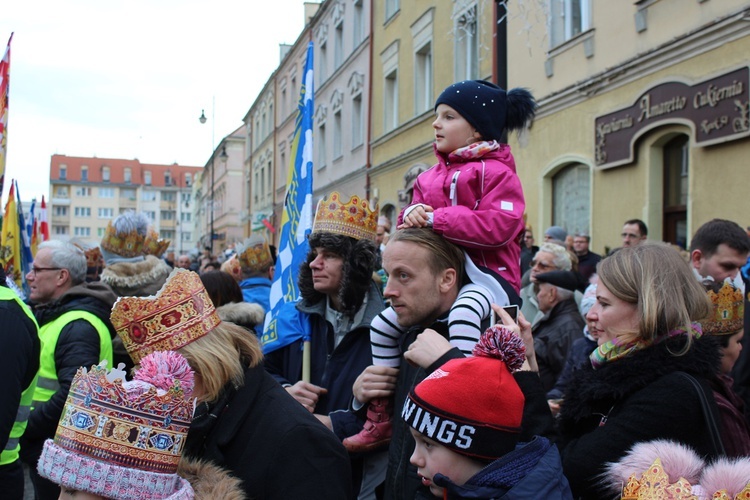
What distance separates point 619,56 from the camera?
925cm

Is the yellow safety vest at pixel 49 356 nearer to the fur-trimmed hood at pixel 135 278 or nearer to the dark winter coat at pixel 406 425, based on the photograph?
the fur-trimmed hood at pixel 135 278

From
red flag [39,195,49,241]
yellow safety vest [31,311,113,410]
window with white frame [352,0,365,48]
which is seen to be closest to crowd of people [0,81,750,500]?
yellow safety vest [31,311,113,410]

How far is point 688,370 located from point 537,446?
636 mm

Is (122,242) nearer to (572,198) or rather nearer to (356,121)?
(572,198)

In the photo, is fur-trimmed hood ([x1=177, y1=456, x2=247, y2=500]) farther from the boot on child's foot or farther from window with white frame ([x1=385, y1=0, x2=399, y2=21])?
window with white frame ([x1=385, y1=0, x2=399, y2=21])

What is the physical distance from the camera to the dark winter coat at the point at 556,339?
183 inches

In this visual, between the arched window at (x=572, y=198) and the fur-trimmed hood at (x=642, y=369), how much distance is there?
8303 mm

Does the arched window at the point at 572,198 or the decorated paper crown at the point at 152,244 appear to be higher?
the arched window at the point at 572,198

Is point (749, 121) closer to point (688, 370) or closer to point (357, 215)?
point (357, 215)

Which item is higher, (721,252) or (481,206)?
(481,206)

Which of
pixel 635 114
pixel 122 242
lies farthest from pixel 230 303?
pixel 635 114

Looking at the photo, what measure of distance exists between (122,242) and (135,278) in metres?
2.13

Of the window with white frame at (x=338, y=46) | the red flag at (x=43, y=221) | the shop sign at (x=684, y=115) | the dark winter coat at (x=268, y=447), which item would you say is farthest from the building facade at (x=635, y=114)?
the window with white frame at (x=338, y=46)

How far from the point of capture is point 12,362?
3000 millimetres
